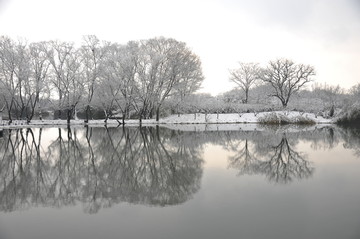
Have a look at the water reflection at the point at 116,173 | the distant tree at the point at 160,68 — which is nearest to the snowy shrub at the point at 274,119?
the distant tree at the point at 160,68

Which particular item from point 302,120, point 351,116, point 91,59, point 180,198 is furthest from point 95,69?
point 180,198

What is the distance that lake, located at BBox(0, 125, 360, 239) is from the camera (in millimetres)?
4898

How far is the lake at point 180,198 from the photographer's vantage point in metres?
4.90

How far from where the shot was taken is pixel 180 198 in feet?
21.8

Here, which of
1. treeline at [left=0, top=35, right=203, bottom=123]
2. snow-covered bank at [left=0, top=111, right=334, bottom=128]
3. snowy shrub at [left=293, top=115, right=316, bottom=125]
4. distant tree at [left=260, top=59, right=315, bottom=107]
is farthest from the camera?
distant tree at [left=260, top=59, right=315, bottom=107]

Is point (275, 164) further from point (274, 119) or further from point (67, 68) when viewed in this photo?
point (67, 68)

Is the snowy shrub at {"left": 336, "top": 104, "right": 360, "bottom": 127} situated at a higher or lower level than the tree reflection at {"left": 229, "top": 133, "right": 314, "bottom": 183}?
higher

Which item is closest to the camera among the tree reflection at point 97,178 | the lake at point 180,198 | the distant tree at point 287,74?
the lake at point 180,198

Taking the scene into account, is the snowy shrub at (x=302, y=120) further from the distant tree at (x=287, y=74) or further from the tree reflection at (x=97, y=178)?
the tree reflection at (x=97, y=178)

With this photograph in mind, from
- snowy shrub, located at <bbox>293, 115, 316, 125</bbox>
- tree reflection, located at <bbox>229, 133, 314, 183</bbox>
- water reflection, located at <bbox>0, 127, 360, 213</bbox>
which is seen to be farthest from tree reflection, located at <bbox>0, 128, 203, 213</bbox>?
snowy shrub, located at <bbox>293, 115, 316, 125</bbox>

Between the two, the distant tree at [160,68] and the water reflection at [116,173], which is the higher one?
the distant tree at [160,68]

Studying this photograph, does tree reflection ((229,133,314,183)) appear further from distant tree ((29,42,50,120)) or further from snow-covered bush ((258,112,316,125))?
distant tree ((29,42,50,120))

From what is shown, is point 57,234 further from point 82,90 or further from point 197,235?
point 82,90

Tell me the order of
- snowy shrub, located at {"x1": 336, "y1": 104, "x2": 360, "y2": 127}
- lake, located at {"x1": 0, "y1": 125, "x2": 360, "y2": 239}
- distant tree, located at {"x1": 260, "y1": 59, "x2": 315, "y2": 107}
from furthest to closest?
distant tree, located at {"x1": 260, "y1": 59, "x2": 315, "y2": 107}
snowy shrub, located at {"x1": 336, "y1": 104, "x2": 360, "y2": 127}
lake, located at {"x1": 0, "y1": 125, "x2": 360, "y2": 239}
